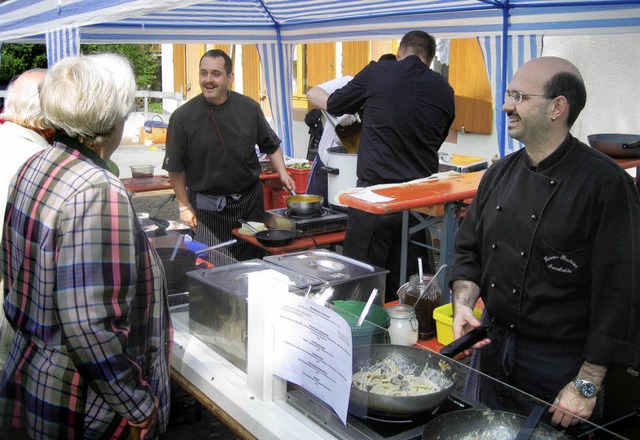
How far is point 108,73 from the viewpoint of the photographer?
64.2 inches

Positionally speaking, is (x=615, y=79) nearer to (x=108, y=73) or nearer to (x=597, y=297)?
(x=597, y=297)

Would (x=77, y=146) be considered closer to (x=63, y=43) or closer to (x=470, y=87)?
(x=63, y=43)

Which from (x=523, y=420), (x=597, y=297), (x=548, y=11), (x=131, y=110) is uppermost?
(x=548, y=11)

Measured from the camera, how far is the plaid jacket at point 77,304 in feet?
5.00

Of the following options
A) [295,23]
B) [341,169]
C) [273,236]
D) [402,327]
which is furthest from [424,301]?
[295,23]

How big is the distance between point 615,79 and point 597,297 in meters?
5.44

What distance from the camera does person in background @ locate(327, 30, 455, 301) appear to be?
4125 mm

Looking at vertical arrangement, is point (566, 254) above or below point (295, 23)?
below

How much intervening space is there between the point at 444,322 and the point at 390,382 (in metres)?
0.80

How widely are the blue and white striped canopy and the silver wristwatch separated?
2.57 metres

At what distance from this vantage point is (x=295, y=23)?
25.7ft

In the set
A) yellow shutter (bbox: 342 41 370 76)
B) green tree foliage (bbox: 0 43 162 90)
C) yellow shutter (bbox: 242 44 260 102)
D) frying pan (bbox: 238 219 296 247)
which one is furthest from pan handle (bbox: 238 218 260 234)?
green tree foliage (bbox: 0 43 162 90)

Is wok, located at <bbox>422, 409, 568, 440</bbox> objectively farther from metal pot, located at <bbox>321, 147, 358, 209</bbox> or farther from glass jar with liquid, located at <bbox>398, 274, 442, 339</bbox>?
metal pot, located at <bbox>321, 147, 358, 209</bbox>

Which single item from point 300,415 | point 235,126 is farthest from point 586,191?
point 235,126
